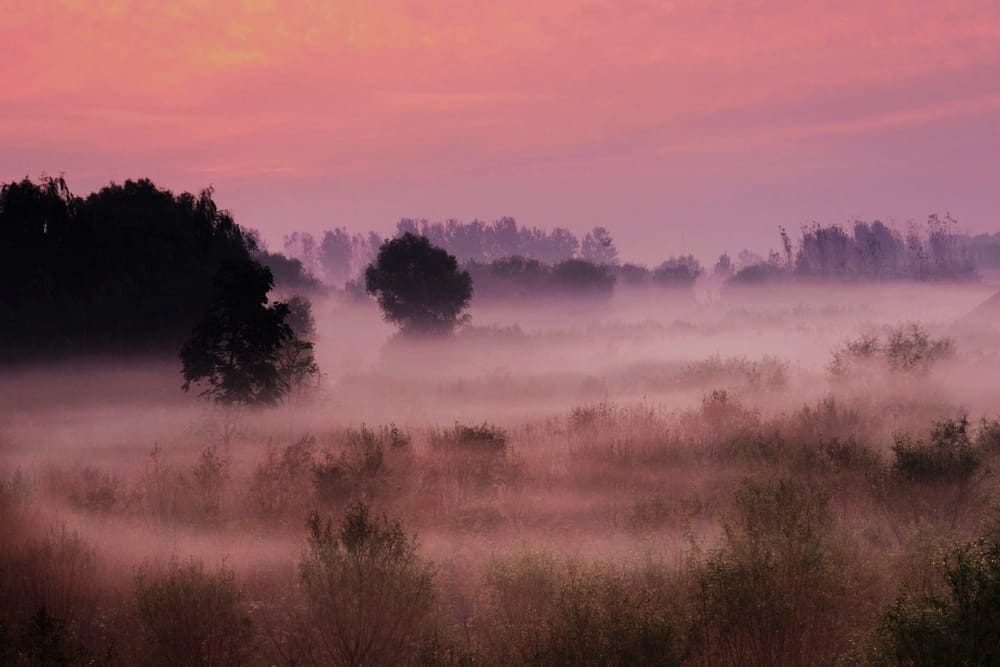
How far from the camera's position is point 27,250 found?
2736 centimetres

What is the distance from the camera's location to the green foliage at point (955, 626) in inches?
285

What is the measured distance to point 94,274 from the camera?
92.0ft

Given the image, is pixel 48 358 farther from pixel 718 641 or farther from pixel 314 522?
pixel 718 641

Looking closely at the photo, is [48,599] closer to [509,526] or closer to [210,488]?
[210,488]

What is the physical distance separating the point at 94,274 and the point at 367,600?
2185cm

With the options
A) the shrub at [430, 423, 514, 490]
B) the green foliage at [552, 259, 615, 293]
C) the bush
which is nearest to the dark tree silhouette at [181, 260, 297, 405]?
the shrub at [430, 423, 514, 490]

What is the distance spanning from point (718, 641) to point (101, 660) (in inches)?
300

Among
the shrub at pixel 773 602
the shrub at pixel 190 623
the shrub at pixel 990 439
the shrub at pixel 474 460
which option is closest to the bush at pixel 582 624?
the shrub at pixel 773 602

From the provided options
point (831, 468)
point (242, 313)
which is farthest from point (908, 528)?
point (242, 313)

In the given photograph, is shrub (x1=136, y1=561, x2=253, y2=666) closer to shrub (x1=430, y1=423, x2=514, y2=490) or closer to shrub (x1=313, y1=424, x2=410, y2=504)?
shrub (x1=313, y1=424, x2=410, y2=504)

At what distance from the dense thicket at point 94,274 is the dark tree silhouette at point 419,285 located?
27.8 meters

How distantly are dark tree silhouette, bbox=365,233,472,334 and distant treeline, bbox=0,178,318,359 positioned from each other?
91.2ft

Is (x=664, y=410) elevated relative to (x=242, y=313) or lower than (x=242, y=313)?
lower

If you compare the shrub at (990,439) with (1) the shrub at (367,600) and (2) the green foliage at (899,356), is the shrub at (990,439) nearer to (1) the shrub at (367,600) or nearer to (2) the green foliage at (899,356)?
(2) the green foliage at (899,356)
